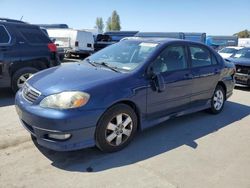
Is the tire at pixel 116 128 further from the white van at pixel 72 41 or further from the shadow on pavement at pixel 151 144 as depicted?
the white van at pixel 72 41

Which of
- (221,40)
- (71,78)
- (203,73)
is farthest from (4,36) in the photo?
(221,40)

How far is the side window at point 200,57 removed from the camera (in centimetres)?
549

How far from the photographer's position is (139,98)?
167 inches

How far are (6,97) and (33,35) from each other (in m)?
1.67

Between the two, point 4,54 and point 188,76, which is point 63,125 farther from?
point 4,54

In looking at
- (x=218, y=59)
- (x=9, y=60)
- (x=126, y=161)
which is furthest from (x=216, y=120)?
(x=9, y=60)

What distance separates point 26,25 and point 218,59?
4606 mm

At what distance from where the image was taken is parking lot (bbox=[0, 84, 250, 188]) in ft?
11.1

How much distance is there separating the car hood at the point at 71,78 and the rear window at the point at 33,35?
111 inches

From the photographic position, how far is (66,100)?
11.8ft

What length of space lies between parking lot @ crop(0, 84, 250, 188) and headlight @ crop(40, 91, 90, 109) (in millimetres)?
760

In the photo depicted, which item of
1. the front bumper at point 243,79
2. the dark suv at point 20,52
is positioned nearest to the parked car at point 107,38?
the front bumper at point 243,79

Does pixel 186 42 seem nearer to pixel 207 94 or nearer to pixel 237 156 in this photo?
pixel 207 94

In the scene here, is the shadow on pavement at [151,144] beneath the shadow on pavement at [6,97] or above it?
beneath
